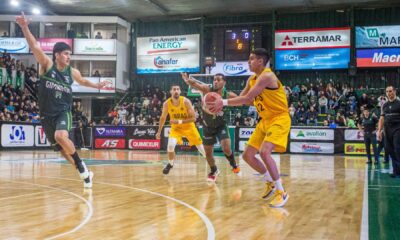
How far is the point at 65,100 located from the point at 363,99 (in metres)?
21.5

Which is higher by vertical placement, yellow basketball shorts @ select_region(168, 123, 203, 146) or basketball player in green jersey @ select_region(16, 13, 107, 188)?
basketball player in green jersey @ select_region(16, 13, 107, 188)

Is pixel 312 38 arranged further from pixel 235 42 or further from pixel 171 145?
pixel 171 145

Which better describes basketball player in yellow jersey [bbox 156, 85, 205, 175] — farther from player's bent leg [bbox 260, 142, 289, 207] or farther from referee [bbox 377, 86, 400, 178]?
referee [bbox 377, 86, 400, 178]

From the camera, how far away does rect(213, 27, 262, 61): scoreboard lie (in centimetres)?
2920

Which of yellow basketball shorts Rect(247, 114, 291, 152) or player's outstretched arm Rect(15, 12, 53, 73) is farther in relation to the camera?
player's outstretched arm Rect(15, 12, 53, 73)

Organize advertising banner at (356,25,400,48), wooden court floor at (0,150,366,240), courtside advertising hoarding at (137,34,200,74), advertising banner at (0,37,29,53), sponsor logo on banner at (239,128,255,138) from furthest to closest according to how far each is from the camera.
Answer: advertising banner at (0,37,29,53) → courtside advertising hoarding at (137,34,200,74) → advertising banner at (356,25,400,48) → sponsor logo on banner at (239,128,255,138) → wooden court floor at (0,150,366,240)

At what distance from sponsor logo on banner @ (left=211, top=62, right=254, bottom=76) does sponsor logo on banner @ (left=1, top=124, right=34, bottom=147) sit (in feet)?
42.5

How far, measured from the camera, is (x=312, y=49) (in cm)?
2917

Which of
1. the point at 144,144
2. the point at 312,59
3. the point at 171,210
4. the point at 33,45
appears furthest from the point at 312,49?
the point at 171,210

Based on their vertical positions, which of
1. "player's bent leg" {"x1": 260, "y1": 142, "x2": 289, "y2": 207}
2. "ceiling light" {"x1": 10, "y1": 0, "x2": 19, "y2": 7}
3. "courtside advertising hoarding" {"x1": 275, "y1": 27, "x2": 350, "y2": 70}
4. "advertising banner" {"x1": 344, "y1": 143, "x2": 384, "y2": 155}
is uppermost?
"ceiling light" {"x1": 10, "y1": 0, "x2": 19, "y2": 7}

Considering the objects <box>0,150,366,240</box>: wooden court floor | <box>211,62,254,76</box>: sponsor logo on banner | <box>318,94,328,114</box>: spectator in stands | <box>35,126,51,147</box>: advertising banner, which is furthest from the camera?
<box>211,62,254,76</box>: sponsor logo on banner

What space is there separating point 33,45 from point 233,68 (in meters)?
24.2

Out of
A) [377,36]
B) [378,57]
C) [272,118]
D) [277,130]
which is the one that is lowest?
[277,130]

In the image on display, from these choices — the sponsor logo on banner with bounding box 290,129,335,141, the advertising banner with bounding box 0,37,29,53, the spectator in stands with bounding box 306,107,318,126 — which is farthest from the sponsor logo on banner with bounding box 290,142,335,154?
the advertising banner with bounding box 0,37,29,53
